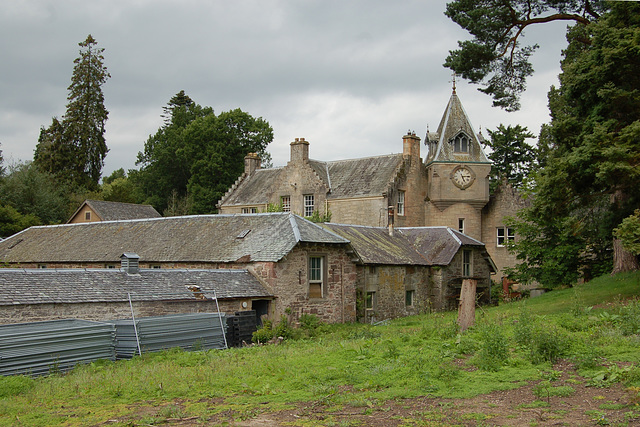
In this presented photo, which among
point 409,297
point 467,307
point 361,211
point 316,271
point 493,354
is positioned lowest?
point 409,297

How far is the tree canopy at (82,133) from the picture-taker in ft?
211

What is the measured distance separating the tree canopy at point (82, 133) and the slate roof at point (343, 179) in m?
20.8

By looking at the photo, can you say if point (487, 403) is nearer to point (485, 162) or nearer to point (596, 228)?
point (596, 228)

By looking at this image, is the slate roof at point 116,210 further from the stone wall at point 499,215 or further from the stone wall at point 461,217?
the stone wall at point 499,215

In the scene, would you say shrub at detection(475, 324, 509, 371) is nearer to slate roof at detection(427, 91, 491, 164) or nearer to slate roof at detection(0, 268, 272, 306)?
slate roof at detection(0, 268, 272, 306)

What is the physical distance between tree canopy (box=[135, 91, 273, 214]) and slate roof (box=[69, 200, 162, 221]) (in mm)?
8315

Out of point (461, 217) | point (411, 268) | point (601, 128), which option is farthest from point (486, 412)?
point (461, 217)

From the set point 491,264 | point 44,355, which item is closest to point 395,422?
point 44,355

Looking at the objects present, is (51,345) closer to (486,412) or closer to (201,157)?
(486,412)

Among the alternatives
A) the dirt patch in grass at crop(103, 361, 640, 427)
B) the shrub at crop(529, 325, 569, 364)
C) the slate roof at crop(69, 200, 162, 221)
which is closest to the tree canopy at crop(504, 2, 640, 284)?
the shrub at crop(529, 325, 569, 364)

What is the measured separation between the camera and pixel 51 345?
51.8ft

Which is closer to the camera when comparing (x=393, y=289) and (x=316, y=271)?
(x=316, y=271)

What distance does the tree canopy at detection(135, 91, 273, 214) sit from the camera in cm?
6631

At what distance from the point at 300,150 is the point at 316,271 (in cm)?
2091
